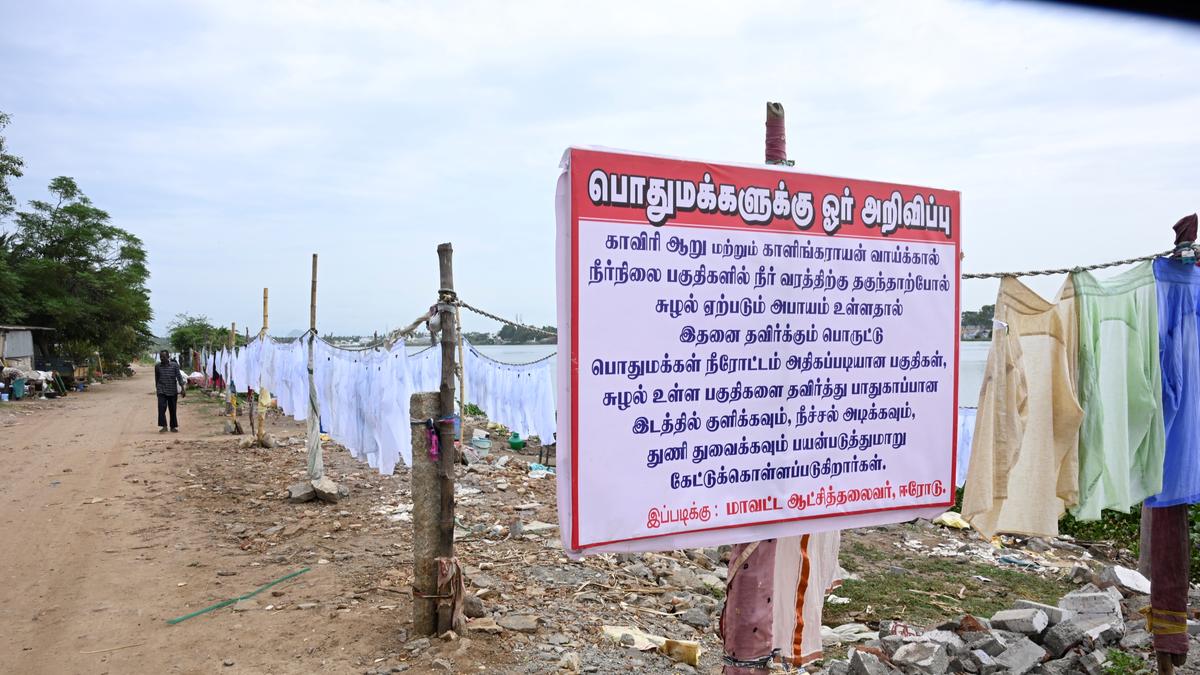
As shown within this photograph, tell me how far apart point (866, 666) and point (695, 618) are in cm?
150

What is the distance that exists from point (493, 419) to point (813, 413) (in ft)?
37.8

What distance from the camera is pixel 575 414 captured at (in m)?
1.94

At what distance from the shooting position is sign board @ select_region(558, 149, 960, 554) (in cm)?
197

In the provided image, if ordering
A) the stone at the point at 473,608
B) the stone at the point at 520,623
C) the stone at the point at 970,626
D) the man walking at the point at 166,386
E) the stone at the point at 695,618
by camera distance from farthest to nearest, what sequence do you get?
the man walking at the point at 166,386 < the stone at the point at 695,618 < the stone at the point at 970,626 < the stone at the point at 473,608 < the stone at the point at 520,623

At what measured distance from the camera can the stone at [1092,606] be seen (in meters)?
5.47

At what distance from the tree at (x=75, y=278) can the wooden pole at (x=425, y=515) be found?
3362 centimetres

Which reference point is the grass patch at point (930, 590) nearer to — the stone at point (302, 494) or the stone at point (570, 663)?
the stone at point (570, 663)

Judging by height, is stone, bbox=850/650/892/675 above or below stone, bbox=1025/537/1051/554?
above

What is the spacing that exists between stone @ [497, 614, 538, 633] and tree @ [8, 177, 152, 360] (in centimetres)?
3379

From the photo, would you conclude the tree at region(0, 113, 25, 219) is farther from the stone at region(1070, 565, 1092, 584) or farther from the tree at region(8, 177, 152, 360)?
the stone at region(1070, 565, 1092, 584)

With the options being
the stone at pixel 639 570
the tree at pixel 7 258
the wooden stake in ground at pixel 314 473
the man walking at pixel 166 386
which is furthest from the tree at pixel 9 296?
the stone at pixel 639 570

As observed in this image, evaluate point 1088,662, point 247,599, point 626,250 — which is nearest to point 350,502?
point 247,599

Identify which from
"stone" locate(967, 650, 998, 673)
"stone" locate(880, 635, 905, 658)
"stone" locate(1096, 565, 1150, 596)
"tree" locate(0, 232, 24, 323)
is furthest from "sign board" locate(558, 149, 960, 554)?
"tree" locate(0, 232, 24, 323)

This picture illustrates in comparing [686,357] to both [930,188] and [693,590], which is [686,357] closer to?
[930,188]
